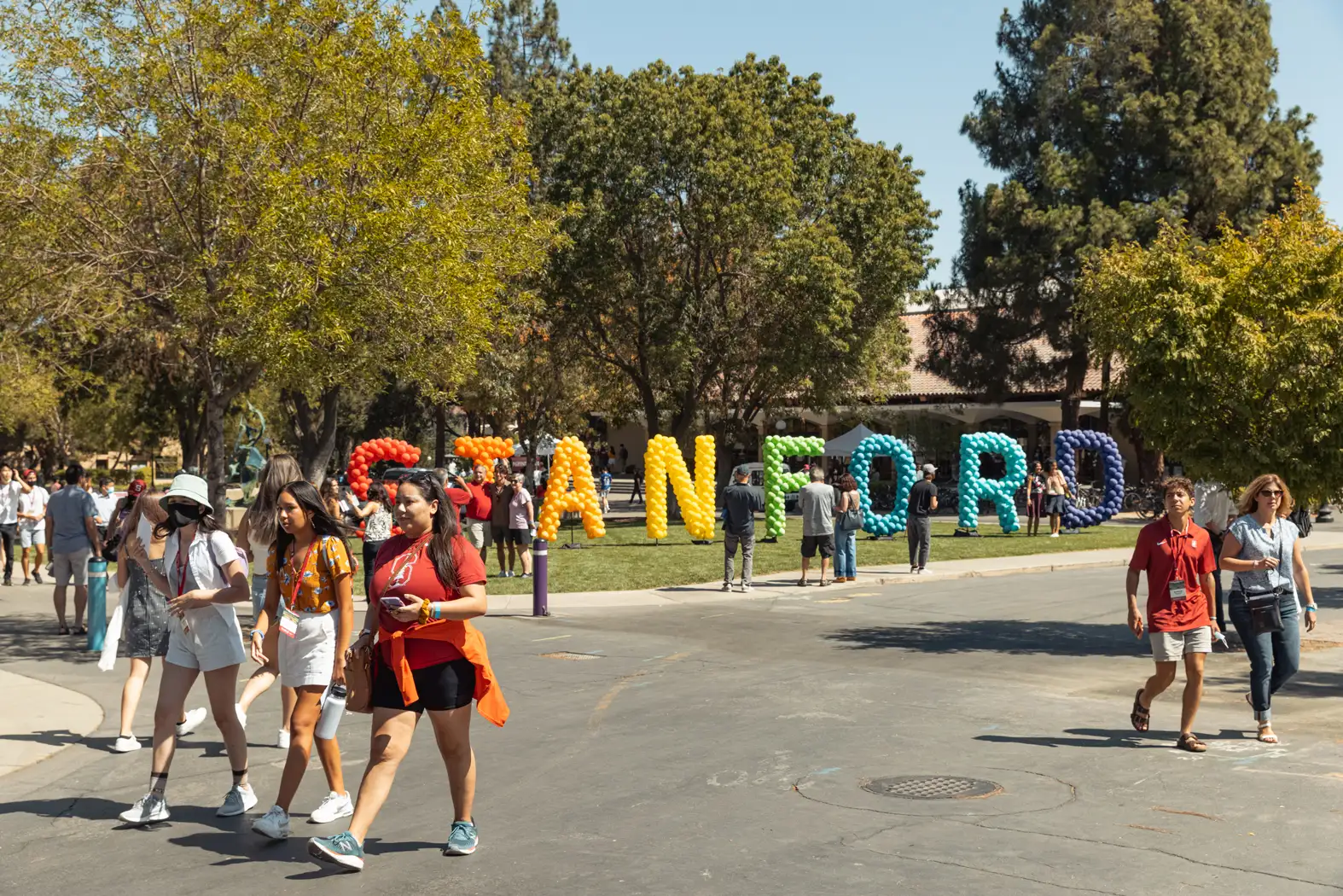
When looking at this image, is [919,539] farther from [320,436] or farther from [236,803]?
[320,436]

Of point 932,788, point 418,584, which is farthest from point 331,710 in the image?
point 932,788

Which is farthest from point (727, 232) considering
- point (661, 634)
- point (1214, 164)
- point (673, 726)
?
point (673, 726)

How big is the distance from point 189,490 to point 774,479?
22.6 m

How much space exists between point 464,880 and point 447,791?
1.85 meters

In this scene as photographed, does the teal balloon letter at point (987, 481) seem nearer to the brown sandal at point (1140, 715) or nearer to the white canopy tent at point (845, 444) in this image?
the white canopy tent at point (845, 444)

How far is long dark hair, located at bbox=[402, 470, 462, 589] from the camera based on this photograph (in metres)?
6.09

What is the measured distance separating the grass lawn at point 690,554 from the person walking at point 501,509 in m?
0.65

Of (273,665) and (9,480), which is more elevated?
(9,480)

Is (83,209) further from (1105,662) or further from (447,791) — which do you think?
(1105,662)

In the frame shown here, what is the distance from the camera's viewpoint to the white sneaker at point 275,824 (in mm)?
6652

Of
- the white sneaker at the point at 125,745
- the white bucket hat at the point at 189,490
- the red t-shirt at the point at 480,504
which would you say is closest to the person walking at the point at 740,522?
the red t-shirt at the point at 480,504

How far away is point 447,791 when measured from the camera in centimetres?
784

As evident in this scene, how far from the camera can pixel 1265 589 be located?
30.3 ft

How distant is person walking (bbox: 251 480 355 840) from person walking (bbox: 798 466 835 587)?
44.7ft
